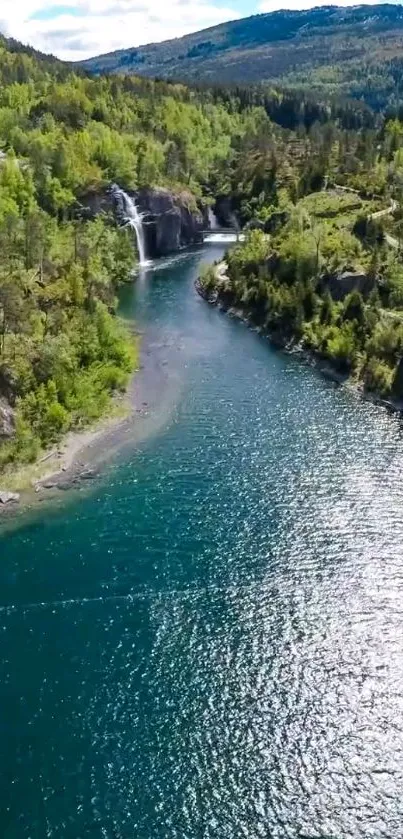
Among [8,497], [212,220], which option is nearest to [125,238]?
[212,220]

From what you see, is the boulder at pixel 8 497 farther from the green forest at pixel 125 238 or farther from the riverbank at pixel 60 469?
the green forest at pixel 125 238

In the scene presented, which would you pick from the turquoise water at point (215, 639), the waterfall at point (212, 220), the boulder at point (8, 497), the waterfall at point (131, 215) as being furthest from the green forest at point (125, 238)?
the turquoise water at point (215, 639)

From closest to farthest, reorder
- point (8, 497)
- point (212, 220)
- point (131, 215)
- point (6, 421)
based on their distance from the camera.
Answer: point (8, 497), point (6, 421), point (131, 215), point (212, 220)

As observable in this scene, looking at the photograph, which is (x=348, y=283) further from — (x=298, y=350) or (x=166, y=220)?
(x=166, y=220)

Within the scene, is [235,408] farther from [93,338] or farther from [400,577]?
[400,577]

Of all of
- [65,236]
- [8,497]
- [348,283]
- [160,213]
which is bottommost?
[8,497]

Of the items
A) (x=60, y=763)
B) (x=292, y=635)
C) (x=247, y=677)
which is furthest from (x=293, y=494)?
(x=60, y=763)

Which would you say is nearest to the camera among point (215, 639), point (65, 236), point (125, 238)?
point (215, 639)

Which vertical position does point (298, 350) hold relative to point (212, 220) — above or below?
below
